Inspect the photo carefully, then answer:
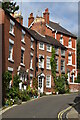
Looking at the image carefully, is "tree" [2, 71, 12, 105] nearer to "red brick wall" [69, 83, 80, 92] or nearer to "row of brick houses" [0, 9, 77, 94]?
"row of brick houses" [0, 9, 77, 94]

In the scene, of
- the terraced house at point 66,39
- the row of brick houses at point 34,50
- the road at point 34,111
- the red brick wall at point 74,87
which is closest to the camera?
the road at point 34,111

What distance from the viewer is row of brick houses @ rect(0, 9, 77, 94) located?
69.4 feet

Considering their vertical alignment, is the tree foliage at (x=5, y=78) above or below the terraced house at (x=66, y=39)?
below

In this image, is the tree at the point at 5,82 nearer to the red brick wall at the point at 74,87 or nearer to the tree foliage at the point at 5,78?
the tree foliage at the point at 5,78

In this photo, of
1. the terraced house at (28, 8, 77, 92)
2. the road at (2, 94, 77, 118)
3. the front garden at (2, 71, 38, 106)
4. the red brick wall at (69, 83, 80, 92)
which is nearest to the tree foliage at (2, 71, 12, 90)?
the front garden at (2, 71, 38, 106)

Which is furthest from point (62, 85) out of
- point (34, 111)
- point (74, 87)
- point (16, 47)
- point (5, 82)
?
point (34, 111)

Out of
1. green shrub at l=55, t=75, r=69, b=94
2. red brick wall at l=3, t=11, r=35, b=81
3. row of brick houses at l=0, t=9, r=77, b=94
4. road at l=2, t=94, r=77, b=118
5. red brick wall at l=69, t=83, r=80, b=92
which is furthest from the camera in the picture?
red brick wall at l=69, t=83, r=80, b=92

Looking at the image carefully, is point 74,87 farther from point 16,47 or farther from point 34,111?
point 34,111

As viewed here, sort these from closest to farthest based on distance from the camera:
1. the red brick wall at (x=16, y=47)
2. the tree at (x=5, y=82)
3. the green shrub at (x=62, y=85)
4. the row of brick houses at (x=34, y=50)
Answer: the tree at (x=5, y=82)
the red brick wall at (x=16, y=47)
the row of brick houses at (x=34, y=50)
the green shrub at (x=62, y=85)

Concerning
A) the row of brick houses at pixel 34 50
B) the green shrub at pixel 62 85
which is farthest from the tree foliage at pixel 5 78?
the green shrub at pixel 62 85

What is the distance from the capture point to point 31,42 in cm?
2964

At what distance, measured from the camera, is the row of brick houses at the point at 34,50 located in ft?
69.4

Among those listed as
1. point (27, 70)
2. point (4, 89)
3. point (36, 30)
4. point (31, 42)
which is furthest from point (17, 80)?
point (36, 30)

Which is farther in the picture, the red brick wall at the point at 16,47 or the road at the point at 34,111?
the red brick wall at the point at 16,47
